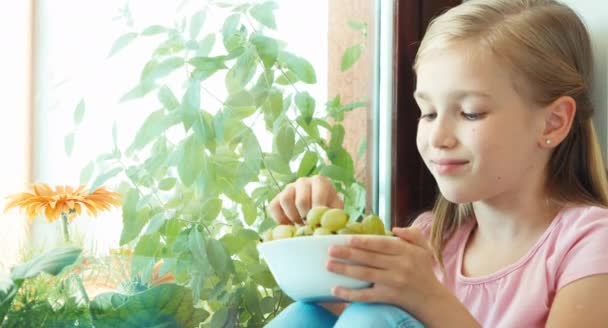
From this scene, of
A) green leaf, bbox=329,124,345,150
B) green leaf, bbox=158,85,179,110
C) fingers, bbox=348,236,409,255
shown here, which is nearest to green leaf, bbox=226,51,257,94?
green leaf, bbox=158,85,179,110

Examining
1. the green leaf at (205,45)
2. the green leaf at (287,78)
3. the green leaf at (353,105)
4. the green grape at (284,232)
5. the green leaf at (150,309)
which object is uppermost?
the green leaf at (205,45)

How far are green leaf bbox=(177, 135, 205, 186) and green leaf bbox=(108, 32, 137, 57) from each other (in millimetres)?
174

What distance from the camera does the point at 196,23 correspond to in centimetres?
125

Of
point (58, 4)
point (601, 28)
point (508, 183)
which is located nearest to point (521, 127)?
point (508, 183)

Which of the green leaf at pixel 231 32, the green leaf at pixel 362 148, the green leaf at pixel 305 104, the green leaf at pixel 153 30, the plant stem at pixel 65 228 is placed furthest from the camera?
the green leaf at pixel 362 148

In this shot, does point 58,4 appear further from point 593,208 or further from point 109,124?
point 593,208

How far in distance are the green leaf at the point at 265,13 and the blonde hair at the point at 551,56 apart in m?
0.24

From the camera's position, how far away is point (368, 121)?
1.53 meters

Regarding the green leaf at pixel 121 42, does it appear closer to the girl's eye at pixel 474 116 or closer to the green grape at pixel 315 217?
the green grape at pixel 315 217

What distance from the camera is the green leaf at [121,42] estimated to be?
1147 mm

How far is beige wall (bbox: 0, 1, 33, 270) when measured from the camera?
1028 mm

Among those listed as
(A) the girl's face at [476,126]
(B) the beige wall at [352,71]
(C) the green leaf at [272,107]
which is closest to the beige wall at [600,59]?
(A) the girl's face at [476,126]

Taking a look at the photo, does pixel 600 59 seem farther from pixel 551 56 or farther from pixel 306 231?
pixel 306 231

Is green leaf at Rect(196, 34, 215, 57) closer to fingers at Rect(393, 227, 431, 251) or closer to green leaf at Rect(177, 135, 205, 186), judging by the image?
green leaf at Rect(177, 135, 205, 186)
